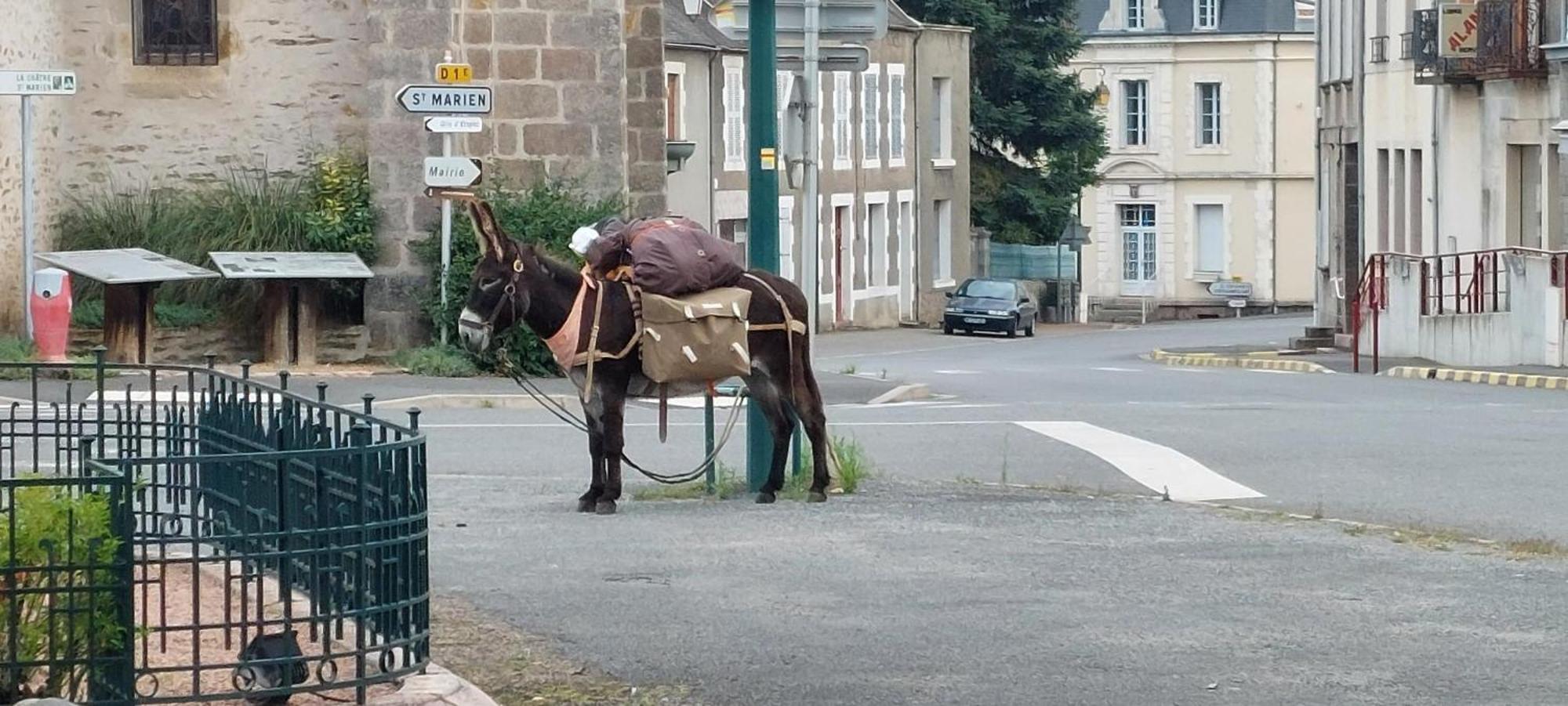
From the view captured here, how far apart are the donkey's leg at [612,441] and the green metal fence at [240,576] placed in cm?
431

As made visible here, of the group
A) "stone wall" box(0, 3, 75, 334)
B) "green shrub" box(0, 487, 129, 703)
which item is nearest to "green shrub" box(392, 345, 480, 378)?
"stone wall" box(0, 3, 75, 334)

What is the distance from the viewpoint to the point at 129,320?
24.1m

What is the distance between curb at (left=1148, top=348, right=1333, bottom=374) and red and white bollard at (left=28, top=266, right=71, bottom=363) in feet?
55.0

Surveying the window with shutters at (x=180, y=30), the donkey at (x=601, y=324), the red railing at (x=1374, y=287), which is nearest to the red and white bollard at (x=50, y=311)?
the window with shutters at (x=180, y=30)

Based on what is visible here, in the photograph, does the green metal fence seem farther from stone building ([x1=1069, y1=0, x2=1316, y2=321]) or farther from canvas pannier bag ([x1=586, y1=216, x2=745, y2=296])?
stone building ([x1=1069, y1=0, x2=1316, y2=321])

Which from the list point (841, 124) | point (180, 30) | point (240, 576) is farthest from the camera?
point (841, 124)

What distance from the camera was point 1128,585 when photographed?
10.6 metres

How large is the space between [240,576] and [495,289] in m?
5.40

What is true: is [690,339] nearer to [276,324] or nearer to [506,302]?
[506,302]

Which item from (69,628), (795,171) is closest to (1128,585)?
(69,628)

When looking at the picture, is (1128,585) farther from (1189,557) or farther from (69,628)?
(69,628)

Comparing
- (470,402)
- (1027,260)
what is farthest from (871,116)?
(470,402)

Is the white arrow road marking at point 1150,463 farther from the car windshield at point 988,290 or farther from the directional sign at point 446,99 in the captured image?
the car windshield at point 988,290

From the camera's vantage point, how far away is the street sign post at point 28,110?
22.7 meters
